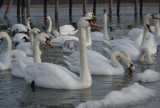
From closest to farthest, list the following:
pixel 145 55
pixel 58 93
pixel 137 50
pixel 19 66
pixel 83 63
Result: 1. pixel 58 93
2. pixel 83 63
3. pixel 19 66
4. pixel 145 55
5. pixel 137 50

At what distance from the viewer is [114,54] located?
14.3 metres

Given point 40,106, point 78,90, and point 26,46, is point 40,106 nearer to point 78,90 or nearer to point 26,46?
point 78,90

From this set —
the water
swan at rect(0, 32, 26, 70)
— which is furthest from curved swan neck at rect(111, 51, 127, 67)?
swan at rect(0, 32, 26, 70)

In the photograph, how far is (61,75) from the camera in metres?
11.9

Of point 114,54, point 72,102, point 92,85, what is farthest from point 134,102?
point 114,54

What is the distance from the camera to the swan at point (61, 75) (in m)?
12.0

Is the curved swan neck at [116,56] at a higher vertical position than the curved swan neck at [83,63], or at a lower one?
lower

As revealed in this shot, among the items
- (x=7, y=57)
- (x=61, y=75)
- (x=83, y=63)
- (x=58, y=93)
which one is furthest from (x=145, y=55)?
(x=58, y=93)

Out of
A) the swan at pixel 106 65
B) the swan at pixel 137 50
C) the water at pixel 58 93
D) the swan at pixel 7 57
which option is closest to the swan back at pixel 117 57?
the swan at pixel 106 65

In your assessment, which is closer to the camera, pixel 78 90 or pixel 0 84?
pixel 78 90

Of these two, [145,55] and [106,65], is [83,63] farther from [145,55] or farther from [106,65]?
[145,55]

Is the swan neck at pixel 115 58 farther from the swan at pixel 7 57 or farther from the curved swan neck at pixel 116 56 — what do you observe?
the swan at pixel 7 57

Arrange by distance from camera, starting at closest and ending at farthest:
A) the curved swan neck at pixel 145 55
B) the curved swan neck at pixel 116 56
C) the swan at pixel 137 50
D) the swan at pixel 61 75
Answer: the swan at pixel 61 75, the curved swan neck at pixel 116 56, the curved swan neck at pixel 145 55, the swan at pixel 137 50

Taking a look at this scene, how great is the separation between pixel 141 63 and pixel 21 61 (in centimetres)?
393
